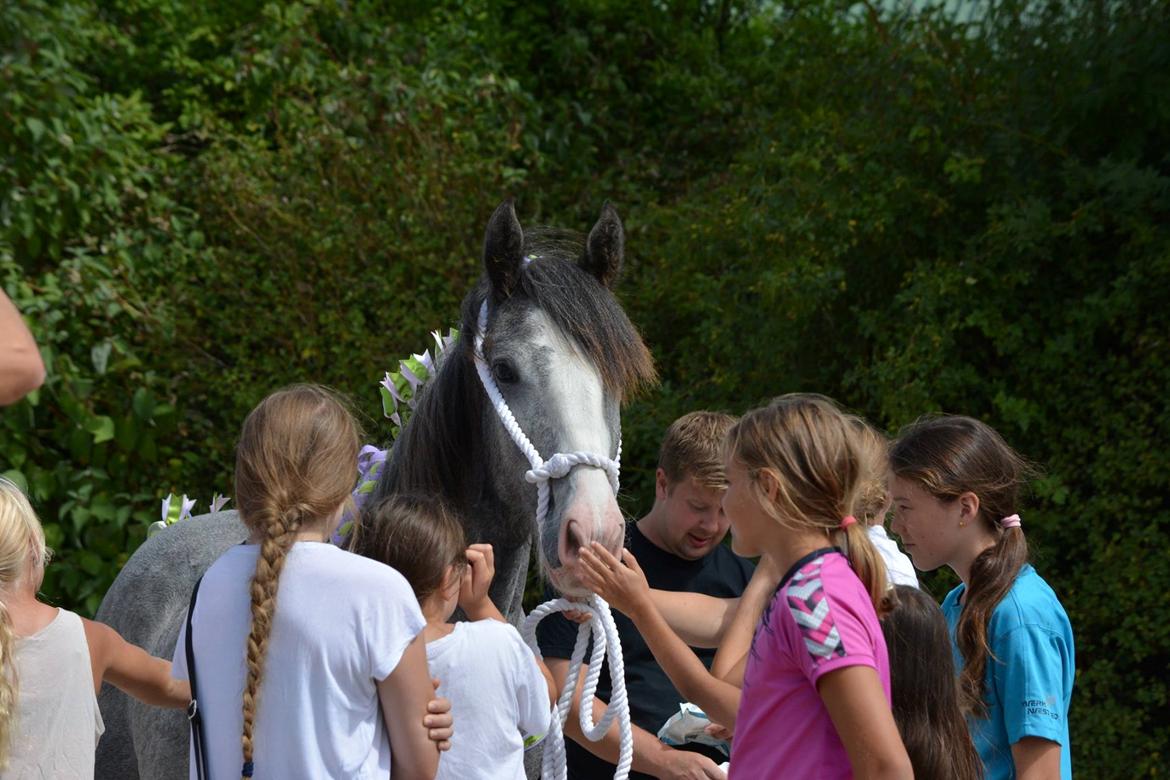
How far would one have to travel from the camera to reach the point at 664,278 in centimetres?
680

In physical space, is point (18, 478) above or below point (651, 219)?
below

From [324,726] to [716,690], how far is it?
2.52ft

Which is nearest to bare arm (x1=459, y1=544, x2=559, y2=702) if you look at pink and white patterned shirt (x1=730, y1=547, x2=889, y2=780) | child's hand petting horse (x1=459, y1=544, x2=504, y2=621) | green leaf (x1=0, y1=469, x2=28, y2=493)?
child's hand petting horse (x1=459, y1=544, x2=504, y2=621)

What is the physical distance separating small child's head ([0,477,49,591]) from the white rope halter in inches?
37.4

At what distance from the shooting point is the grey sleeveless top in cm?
229

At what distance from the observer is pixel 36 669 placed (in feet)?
7.55

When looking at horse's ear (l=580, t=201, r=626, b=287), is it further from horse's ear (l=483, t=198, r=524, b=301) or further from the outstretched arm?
the outstretched arm

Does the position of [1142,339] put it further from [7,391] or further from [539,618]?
[7,391]

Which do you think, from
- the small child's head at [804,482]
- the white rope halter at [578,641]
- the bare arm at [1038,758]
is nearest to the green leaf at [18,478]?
the white rope halter at [578,641]

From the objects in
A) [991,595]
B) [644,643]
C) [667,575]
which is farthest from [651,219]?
[991,595]

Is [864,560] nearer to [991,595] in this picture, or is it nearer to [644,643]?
[991,595]

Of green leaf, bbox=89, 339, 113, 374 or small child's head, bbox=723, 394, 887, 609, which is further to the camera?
green leaf, bbox=89, 339, 113, 374

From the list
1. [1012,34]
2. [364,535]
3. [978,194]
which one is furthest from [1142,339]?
[364,535]

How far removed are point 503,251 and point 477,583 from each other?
2.71ft
